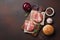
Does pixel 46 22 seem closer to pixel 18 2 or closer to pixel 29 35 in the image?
pixel 29 35

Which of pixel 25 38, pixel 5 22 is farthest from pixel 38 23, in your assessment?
pixel 5 22

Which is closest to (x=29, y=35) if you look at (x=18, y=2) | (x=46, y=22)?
(x=46, y=22)

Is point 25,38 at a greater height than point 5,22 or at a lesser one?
lesser

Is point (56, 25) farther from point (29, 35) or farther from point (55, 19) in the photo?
point (29, 35)

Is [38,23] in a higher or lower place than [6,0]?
lower

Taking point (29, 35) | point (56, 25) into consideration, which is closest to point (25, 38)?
point (29, 35)

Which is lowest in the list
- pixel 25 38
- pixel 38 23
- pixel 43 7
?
pixel 25 38
